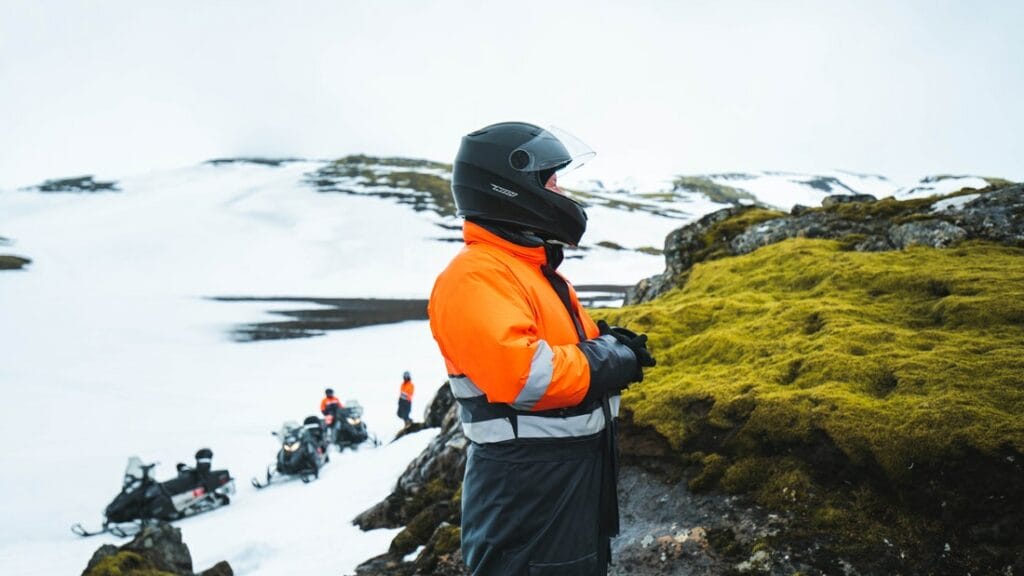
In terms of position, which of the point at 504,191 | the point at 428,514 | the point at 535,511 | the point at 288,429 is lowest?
the point at 288,429

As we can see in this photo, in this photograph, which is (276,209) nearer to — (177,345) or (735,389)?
(177,345)

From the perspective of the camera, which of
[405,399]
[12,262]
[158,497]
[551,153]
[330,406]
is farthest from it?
[12,262]

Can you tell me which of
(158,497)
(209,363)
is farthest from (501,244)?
(209,363)

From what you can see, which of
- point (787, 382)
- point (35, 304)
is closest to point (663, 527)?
point (787, 382)

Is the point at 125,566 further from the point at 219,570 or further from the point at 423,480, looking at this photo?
the point at 423,480

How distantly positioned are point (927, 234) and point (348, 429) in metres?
14.4

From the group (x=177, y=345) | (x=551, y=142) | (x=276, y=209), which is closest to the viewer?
(x=551, y=142)

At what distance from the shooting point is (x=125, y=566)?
6910 millimetres

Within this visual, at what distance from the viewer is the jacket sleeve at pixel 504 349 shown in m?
2.73

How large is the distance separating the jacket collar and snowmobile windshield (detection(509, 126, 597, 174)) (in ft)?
1.36

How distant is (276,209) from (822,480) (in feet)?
374

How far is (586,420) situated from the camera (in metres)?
3.04

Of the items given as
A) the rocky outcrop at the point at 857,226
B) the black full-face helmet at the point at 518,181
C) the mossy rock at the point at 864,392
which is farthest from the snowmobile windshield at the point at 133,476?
the black full-face helmet at the point at 518,181

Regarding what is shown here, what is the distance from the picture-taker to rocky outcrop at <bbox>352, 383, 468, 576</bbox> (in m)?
5.79
